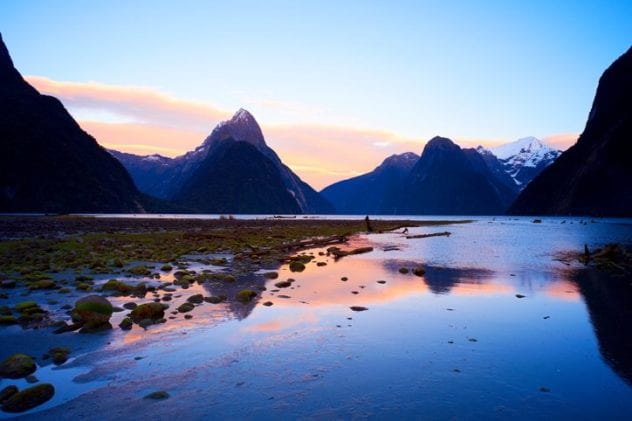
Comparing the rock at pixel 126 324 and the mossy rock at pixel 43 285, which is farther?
the mossy rock at pixel 43 285

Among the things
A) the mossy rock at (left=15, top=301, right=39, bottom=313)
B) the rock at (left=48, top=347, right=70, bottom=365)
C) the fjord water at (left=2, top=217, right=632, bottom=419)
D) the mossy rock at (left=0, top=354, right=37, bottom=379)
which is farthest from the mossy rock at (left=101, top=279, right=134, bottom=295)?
the mossy rock at (left=0, top=354, right=37, bottom=379)

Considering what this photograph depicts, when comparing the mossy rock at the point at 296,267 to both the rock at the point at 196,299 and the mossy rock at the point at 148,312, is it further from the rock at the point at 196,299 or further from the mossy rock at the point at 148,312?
the mossy rock at the point at 148,312

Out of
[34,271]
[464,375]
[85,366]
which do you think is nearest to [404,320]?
[464,375]

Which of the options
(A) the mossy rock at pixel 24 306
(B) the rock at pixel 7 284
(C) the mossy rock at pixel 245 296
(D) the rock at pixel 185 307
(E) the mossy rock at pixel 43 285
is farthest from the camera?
(E) the mossy rock at pixel 43 285

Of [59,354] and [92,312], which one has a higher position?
[92,312]

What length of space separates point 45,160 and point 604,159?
206m

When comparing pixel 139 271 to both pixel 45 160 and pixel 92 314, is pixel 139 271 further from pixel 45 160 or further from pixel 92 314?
pixel 45 160

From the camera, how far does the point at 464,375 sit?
8.23 meters

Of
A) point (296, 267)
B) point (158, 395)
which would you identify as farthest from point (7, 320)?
point (296, 267)

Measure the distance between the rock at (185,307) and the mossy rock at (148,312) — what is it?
793 mm

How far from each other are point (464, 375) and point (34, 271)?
19.7 meters

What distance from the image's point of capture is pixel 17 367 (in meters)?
7.81

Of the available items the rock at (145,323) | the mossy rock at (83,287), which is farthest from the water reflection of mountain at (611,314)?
the mossy rock at (83,287)

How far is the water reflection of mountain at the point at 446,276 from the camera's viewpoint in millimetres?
18958
